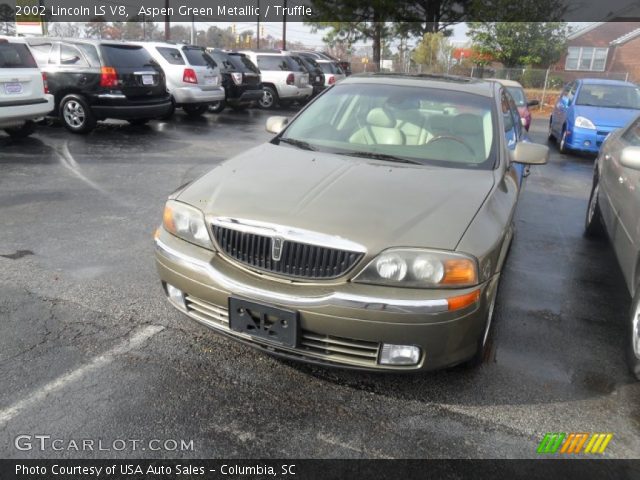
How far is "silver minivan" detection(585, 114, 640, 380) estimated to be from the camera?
10.5 ft

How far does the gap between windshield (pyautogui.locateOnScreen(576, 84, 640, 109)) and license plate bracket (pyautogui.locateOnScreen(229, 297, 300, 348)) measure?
1057 cm

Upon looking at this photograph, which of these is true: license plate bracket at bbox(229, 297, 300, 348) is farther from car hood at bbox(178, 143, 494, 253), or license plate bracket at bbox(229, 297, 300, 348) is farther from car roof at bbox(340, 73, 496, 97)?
car roof at bbox(340, 73, 496, 97)

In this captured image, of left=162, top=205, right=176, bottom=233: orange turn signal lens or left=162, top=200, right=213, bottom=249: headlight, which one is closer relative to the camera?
left=162, top=200, right=213, bottom=249: headlight

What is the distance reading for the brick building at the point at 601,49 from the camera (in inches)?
1575

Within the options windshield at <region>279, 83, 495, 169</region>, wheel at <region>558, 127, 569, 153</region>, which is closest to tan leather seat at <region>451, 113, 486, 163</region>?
windshield at <region>279, 83, 495, 169</region>

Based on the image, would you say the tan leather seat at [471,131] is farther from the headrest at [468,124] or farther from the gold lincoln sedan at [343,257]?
the gold lincoln sedan at [343,257]

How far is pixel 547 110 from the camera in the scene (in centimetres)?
2381

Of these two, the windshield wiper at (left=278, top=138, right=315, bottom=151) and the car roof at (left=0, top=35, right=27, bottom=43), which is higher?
the car roof at (left=0, top=35, right=27, bottom=43)

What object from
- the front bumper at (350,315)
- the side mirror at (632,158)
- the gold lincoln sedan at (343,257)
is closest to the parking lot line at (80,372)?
the gold lincoln sedan at (343,257)

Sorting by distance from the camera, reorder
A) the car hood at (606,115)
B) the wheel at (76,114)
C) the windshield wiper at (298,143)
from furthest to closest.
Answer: the car hood at (606,115)
the wheel at (76,114)
the windshield wiper at (298,143)

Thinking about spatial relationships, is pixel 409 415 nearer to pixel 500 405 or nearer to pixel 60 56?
pixel 500 405

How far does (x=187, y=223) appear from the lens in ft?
9.65

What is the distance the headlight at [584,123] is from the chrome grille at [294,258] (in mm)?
9516

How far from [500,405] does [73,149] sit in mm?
8307
